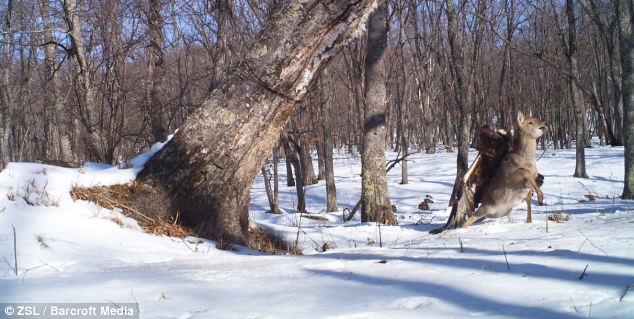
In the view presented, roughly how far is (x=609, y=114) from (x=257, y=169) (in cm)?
3495

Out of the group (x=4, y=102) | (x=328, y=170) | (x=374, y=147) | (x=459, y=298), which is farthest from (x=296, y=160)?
(x=4, y=102)

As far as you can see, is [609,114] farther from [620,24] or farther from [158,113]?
[158,113]

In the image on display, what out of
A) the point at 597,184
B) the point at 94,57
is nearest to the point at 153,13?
the point at 94,57

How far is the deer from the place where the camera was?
584 cm

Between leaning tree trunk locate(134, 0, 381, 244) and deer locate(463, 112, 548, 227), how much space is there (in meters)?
2.59

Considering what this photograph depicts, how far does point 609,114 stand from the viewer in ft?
110

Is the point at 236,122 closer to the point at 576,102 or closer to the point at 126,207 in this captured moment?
the point at 126,207

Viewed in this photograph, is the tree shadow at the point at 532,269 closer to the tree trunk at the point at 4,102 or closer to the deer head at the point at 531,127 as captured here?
the deer head at the point at 531,127

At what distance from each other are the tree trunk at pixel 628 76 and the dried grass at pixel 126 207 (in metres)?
8.97

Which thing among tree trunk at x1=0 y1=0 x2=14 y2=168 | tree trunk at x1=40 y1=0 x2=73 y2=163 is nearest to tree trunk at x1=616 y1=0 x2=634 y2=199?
tree trunk at x1=40 y1=0 x2=73 y2=163

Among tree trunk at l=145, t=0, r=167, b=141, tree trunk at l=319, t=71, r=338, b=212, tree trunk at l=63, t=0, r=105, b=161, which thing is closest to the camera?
tree trunk at l=63, t=0, r=105, b=161

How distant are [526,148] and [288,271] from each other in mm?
4194

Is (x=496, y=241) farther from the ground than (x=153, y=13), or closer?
closer

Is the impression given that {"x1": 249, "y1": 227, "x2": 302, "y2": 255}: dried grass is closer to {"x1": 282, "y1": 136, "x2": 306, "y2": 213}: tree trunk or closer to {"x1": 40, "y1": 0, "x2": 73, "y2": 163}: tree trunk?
{"x1": 282, "y1": 136, "x2": 306, "y2": 213}: tree trunk
